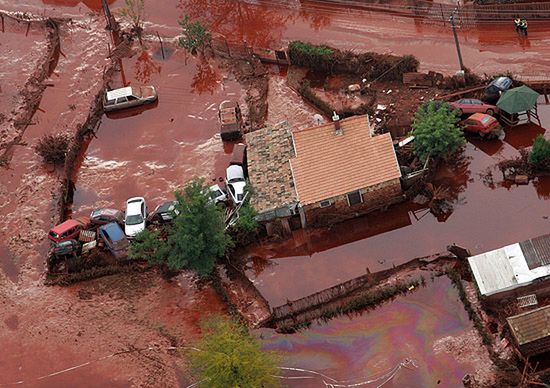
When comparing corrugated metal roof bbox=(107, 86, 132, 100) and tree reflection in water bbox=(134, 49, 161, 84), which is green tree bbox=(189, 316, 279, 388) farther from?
tree reflection in water bbox=(134, 49, 161, 84)

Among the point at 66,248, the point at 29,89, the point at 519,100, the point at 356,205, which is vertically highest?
the point at 29,89

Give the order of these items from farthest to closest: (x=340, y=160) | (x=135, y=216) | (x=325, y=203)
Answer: (x=135, y=216) < (x=340, y=160) < (x=325, y=203)

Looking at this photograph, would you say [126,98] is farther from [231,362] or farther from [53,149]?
[231,362]

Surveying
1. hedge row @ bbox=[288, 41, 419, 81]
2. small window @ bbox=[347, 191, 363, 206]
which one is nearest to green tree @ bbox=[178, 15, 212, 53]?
hedge row @ bbox=[288, 41, 419, 81]

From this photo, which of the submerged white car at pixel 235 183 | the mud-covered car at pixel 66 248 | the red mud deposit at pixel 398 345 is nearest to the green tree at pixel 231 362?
the red mud deposit at pixel 398 345

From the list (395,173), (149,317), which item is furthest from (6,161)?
(395,173)

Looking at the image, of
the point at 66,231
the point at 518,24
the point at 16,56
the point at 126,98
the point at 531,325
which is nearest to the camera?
the point at 531,325

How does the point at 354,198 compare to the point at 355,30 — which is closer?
the point at 354,198

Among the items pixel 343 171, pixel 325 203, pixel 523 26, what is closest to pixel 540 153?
pixel 343 171
